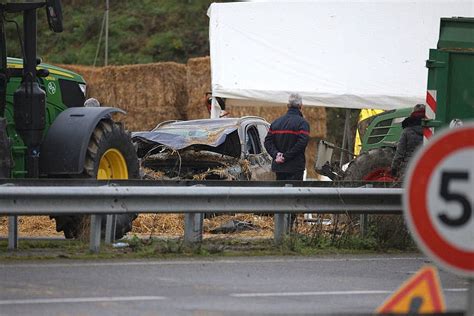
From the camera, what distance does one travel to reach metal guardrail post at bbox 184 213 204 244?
41.9 ft

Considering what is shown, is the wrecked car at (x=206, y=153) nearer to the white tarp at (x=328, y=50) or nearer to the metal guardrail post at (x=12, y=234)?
the white tarp at (x=328, y=50)

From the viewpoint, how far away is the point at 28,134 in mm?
13523

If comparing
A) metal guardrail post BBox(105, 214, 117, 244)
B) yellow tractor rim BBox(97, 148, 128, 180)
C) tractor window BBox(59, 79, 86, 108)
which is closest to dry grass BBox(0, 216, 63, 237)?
yellow tractor rim BBox(97, 148, 128, 180)

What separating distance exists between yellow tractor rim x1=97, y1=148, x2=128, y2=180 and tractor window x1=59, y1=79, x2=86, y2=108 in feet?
2.59

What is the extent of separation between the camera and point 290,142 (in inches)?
703

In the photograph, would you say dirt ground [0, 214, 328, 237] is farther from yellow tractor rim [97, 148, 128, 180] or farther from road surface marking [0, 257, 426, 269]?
road surface marking [0, 257, 426, 269]

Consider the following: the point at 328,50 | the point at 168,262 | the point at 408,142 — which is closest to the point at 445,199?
the point at 168,262

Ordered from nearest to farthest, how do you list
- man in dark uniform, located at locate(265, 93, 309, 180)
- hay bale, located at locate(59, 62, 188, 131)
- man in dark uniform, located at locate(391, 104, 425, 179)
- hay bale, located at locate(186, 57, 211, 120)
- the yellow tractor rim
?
1. the yellow tractor rim
2. man in dark uniform, located at locate(391, 104, 425, 179)
3. man in dark uniform, located at locate(265, 93, 309, 180)
4. hay bale, located at locate(186, 57, 211, 120)
5. hay bale, located at locate(59, 62, 188, 131)

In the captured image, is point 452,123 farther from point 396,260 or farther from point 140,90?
point 140,90

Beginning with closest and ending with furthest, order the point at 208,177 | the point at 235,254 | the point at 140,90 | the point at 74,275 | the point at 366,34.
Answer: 1. the point at 74,275
2. the point at 235,254
3. the point at 208,177
4. the point at 366,34
5. the point at 140,90

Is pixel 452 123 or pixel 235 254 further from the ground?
pixel 452 123

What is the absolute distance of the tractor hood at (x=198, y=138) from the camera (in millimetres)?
19125

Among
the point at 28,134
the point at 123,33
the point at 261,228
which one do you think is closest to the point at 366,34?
the point at 261,228

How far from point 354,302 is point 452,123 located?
18.1 ft
